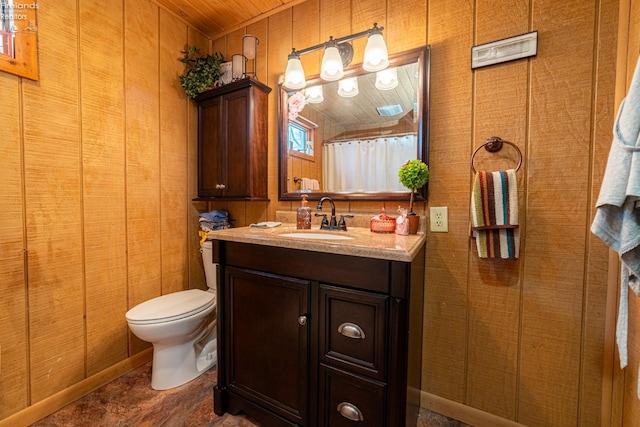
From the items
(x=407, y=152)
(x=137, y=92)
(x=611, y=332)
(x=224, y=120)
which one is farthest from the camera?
(x=224, y=120)

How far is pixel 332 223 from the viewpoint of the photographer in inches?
57.1

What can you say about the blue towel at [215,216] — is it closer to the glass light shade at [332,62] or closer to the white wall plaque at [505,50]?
the glass light shade at [332,62]

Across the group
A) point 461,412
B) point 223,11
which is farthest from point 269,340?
point 223,11

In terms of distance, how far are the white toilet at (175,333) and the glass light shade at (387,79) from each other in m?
1.60

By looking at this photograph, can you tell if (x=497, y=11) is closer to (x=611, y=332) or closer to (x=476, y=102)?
(x=476, y=102)

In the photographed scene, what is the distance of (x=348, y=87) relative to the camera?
60.5 inches

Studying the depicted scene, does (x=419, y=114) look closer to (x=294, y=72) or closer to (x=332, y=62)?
(x=332, y=62)

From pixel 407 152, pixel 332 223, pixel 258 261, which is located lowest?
pixel 258 261

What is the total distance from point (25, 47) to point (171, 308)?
4.71 feet

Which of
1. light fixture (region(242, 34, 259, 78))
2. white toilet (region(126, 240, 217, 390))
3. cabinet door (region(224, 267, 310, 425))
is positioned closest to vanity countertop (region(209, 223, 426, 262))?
cabinet door (region(224, 267, 310, 425))

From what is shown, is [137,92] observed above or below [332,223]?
above

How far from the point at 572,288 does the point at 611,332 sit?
7.4 inches

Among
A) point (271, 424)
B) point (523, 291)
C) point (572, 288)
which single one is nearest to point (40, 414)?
point (271, 424)

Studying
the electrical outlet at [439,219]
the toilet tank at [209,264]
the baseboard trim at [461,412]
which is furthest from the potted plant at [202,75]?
the baseboard trim at [461,412]
